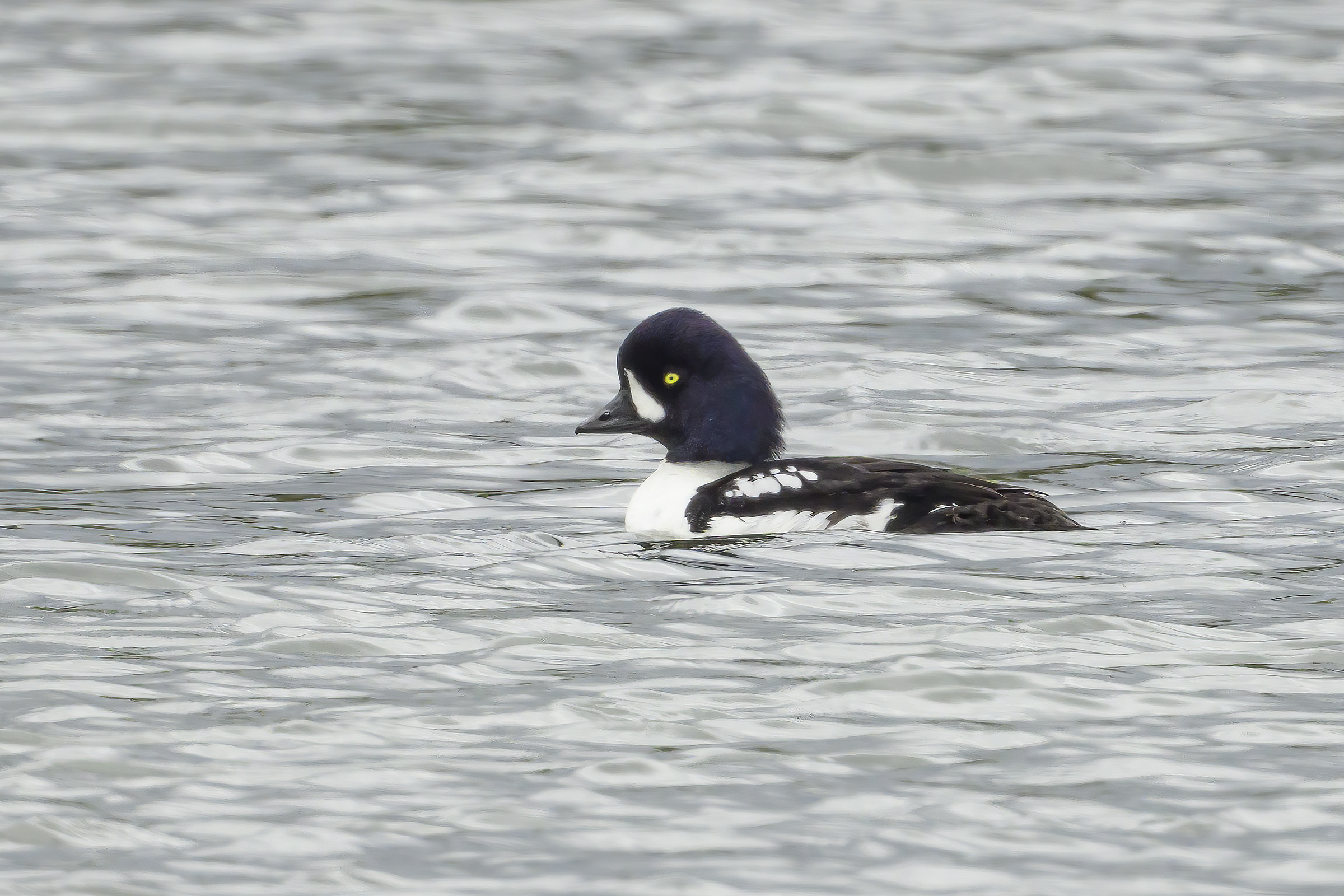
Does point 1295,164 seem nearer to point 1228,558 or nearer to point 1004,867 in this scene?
point 1228,558

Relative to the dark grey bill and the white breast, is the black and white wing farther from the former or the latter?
the dark grey bill

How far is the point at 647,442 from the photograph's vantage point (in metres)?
12.5

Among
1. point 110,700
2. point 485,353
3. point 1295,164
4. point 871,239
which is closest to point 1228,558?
point 110,700

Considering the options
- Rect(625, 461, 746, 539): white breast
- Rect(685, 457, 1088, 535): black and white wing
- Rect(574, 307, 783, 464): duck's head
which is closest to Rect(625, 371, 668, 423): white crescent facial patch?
Rect(574, 307, 783, 464): duck's head

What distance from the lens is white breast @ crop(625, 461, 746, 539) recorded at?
393 inches

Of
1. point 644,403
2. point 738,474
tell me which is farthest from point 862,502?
point 644,403

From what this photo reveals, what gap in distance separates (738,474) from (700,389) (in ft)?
1.23

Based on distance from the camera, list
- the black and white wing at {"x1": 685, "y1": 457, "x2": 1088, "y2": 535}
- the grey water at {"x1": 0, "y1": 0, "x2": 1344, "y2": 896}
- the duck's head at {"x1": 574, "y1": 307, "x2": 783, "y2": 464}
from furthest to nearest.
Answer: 1. the duck's head at {"x1": 574, "y1": 307, "x2": 783, "y2": 464}
2. the black and white wing at {"x1": 685, "y1": 457, "x2": 1088, "y2": 535}
3. the grey water at {"x1": 0, "y1": 0, "x2": 1344, "y2": 896}

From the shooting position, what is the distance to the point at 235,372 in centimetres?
1338

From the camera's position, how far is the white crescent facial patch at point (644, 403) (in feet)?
34.0

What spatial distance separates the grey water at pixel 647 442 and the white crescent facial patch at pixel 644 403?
0.45 meters

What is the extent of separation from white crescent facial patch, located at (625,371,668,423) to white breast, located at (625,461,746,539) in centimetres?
21

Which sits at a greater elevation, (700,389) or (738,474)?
(700,389)

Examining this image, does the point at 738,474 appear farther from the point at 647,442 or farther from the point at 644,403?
the point at 647,442
